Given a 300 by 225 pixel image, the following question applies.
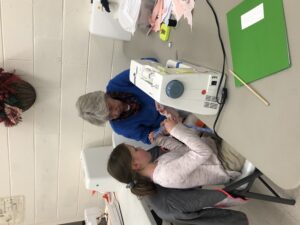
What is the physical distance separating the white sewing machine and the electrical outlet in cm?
177

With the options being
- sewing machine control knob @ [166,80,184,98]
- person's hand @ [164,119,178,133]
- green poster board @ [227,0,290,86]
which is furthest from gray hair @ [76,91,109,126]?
green poster board @ [227,0,290,86]

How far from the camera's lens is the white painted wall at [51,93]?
1.78m

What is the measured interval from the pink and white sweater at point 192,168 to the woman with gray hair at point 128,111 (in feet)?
1.47

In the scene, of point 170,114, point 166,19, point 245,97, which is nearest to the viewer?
point 245,97

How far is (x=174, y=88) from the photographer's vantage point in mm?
926

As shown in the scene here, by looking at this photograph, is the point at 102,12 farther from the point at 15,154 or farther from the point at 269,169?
the point at 269,169

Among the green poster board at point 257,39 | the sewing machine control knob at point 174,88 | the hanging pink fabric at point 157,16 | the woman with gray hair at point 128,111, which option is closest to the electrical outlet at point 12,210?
the woman with gray hair at point 128,111

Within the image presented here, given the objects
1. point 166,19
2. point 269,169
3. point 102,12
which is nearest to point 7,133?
point 102,12

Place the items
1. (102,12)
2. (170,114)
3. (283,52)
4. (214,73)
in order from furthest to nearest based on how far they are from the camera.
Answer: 1. (102,12)
2. (170,114)
3. (214,73)
4. (283,52)

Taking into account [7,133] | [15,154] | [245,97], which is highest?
[245,97]

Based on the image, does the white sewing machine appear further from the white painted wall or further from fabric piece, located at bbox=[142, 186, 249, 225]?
the white painted wall

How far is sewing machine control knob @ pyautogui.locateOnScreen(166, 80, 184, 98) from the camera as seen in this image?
36.3 inches

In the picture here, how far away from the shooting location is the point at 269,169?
745mm

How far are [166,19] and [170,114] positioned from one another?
46 cm
